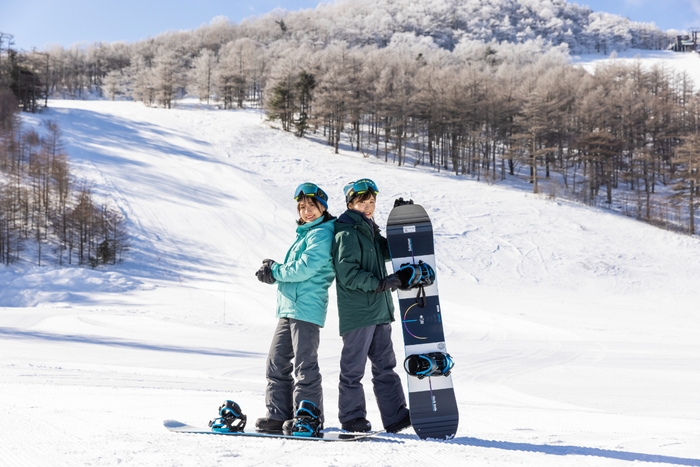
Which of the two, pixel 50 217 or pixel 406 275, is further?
pixel 50 217

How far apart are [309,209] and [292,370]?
4.20 feet

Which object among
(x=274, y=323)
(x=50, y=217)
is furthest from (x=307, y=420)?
(x=50, y=217)

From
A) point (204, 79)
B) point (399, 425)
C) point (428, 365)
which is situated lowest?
point (399, 425)

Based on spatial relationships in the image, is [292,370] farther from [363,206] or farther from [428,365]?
[363,206]

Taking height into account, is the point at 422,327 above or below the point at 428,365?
above

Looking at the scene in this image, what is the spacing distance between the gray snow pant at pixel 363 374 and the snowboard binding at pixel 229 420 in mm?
760

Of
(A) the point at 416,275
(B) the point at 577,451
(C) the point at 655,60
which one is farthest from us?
(C) the point at 655,60

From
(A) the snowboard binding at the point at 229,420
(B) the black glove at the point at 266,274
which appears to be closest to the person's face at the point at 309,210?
(B) the black glove at the point at 266,274

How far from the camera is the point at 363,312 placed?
3871 mm

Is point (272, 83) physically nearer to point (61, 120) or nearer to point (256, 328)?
point (61, 120)

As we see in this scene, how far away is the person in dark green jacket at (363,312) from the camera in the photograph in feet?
12.4

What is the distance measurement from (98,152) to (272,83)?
20688mm

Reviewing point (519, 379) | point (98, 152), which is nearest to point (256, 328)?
point (519, 379)

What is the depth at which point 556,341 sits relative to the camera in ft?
37.4
